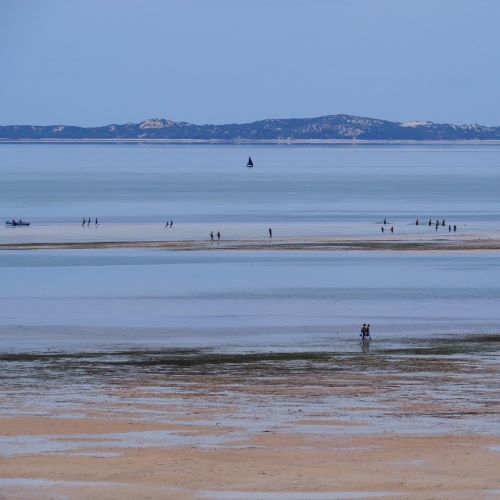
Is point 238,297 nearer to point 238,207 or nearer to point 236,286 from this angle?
point 236,286

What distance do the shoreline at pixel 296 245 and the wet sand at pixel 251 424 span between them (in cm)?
3765

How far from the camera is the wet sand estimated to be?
2062 centimetres

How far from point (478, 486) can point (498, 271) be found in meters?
42.8

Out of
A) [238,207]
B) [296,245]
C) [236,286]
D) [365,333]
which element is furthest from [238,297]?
[238,207]

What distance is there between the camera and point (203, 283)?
57.5m

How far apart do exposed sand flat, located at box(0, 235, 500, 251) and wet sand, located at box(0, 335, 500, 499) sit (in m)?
37.8

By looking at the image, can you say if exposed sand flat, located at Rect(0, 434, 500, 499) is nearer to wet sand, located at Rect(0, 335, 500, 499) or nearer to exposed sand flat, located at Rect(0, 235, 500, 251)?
wet sand, located at Rect(0, 335, 500, 499)

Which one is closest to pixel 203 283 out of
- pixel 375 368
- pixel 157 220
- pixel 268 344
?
pixel 268 344

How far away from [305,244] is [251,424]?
51.6 meters

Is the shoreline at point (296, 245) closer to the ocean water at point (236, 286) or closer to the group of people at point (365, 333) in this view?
the ocean water at point (236, 286)

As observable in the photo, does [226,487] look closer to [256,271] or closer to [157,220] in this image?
[256,271]

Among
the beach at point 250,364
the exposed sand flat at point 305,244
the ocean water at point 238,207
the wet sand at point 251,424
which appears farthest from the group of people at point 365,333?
the ocean water at point 238,207

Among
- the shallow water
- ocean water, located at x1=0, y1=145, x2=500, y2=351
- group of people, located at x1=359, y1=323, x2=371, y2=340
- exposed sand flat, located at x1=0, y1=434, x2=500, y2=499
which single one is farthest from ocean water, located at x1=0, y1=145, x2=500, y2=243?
exposed sand flat, located at x1=0, y1=434, x2=500, y2=499

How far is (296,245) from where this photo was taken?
76.3 meters
